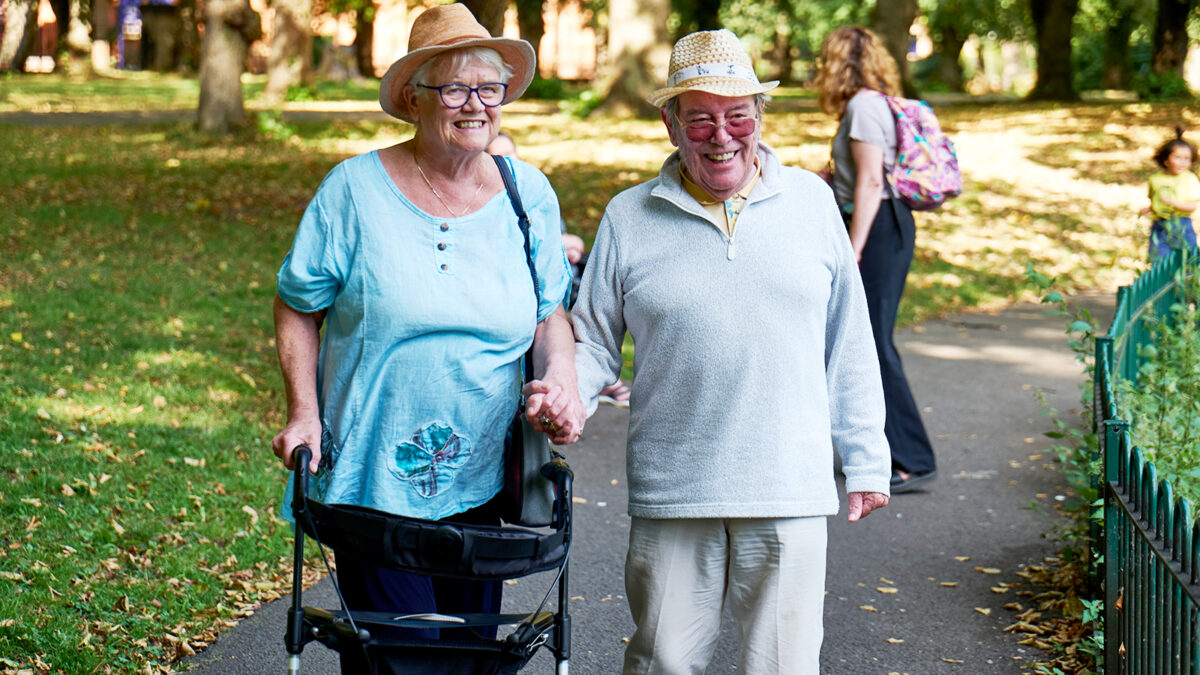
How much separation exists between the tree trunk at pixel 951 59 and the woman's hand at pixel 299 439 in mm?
51362

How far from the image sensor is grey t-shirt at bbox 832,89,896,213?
5.94 meters

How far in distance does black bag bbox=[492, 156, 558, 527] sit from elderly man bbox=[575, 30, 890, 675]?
7.4 inches

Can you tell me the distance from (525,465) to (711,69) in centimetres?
108

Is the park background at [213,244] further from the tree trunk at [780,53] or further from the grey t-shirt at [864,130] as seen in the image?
the tree trunk at [780,53]

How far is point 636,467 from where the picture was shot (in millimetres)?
3262

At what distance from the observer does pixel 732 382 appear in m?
3.13

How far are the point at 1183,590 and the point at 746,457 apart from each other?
1.02 m

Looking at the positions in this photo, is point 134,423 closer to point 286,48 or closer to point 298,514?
point 298,514

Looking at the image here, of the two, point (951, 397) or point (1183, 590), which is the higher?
point (1183, 590)

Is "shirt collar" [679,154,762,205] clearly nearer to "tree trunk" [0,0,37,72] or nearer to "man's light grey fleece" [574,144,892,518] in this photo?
"man's light grey fleece" [574,144,892,518]

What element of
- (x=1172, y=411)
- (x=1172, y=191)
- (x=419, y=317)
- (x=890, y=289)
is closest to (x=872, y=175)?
(x=890, y=289)

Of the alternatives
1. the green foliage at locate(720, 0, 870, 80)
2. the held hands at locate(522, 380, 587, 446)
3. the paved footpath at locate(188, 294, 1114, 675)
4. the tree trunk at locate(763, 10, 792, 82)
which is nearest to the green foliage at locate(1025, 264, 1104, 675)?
the paved footpath at locate(188, 294, 1114, 675)

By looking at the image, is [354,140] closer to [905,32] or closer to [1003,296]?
[905,32]

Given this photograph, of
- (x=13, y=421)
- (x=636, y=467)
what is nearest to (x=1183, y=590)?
(x=636, y=467)
